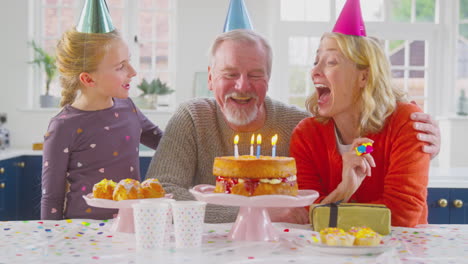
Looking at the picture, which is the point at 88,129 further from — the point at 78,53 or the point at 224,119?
the point at 224,119

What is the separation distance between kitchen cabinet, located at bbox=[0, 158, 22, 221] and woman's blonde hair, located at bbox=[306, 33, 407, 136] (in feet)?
10.4

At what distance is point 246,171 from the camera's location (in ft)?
4.96

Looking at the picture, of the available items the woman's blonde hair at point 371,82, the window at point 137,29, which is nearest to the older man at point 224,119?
the woman's blonde hair at point 371,82

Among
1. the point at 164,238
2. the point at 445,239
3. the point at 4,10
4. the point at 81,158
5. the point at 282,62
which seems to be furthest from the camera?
the point at 282,62

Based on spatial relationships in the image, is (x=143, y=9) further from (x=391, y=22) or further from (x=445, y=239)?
(x=445, y=239)

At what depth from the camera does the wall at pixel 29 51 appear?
5656mm

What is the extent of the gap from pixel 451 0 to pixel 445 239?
5.11 metres

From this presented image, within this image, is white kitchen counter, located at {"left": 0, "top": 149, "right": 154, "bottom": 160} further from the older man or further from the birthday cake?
the birthday cake

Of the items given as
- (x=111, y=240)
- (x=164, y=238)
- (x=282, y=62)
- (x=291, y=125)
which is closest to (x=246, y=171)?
(x=164, y=238)

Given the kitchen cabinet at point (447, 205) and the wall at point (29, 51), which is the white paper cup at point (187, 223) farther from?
the wall at point (29, 51)

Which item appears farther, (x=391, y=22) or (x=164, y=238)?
(x=391, y=22)

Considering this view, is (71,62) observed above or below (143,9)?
below

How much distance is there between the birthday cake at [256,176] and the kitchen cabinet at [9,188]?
328 centimetres

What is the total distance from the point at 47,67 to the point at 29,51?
30 centimetres
